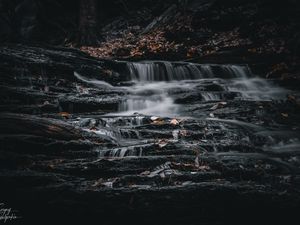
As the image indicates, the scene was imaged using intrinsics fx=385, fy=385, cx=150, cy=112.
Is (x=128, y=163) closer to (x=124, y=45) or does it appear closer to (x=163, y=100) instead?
(x=163, y=100)

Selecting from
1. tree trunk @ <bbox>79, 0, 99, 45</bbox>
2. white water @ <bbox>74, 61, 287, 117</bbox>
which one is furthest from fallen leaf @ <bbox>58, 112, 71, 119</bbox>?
tree trunk @ <bbox>79, 0, 99, 45</bbox>

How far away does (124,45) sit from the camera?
14922 millimetres

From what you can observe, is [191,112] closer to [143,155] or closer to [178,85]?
[178,85]

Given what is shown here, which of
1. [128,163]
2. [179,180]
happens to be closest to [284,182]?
[179,180]

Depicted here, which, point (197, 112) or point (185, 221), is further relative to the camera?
point (197, 112)

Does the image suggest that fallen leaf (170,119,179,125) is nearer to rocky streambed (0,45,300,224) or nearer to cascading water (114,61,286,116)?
rocky streambed (0,45,300,224)

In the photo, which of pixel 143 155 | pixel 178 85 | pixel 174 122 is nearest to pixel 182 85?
pixel 178 85

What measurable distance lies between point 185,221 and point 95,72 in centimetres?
690

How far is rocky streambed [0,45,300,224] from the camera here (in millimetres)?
4258

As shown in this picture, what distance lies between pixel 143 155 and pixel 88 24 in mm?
10922

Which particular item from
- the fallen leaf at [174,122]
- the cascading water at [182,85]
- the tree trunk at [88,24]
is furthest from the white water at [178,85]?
the tree trunk at [88,24]

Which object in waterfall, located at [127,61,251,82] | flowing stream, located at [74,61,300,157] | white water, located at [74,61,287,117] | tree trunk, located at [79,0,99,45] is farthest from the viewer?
tree trunk, located at [79,0,99,45]

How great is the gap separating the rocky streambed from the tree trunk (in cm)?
607

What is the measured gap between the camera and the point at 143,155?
5195 millimetres
